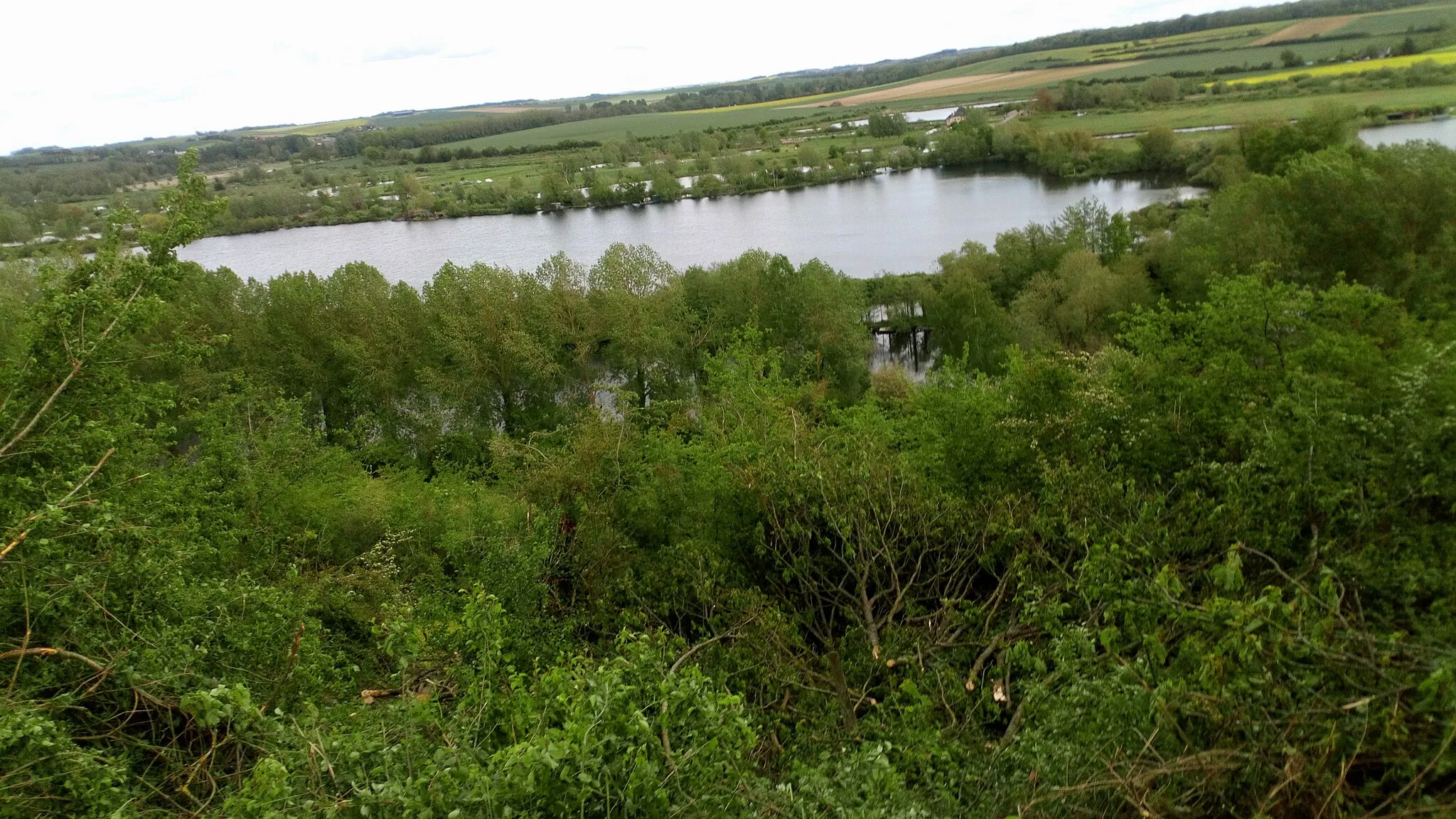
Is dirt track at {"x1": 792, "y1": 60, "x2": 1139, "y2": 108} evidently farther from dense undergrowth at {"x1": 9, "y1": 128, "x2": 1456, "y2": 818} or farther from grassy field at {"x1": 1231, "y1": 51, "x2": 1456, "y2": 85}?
dense undergrowth at {"x1": 9, "y1": 128, "x2": 1456, "y2": 818}

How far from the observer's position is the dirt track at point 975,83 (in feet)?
318

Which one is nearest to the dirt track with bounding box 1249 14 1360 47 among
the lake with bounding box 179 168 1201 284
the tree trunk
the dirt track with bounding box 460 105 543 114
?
the lake with bounding box 179 168 1201 284

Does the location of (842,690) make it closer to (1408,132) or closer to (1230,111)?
(1408,132)

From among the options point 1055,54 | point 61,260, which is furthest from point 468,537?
point 1055,54

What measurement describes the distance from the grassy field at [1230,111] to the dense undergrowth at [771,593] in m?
35.4

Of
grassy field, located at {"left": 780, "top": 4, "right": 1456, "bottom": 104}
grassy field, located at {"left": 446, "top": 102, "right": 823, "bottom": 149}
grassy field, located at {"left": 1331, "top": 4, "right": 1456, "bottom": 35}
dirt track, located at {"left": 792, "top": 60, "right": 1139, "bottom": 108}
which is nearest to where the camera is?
grassy field, located at {"left": 1331, "top": 4, "right": 1456, "bottom": 35}

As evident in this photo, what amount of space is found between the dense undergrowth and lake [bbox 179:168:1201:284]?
95.9ft

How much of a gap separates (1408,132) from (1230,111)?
18.1 m

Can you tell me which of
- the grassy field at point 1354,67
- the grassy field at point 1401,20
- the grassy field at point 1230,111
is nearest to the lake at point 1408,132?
the grassy field at point 1230,111

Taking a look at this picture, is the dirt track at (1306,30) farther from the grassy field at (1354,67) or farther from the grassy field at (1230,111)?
the grassy field at (1230,111)

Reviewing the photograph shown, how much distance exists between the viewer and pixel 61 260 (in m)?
23.3

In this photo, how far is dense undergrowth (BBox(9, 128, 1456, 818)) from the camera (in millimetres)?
3748

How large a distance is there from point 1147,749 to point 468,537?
28.1 ft

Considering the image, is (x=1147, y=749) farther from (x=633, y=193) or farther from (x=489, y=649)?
(x=633, y=193)
